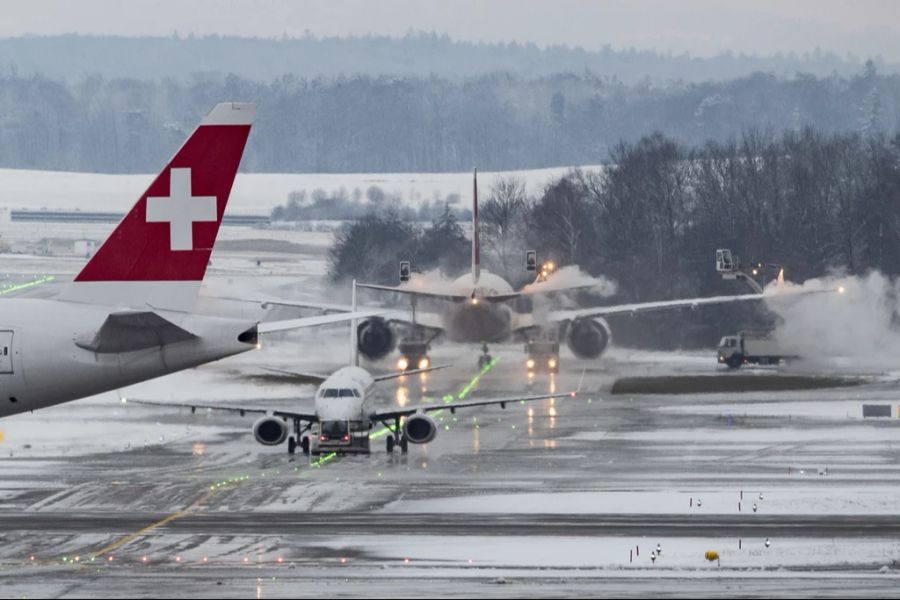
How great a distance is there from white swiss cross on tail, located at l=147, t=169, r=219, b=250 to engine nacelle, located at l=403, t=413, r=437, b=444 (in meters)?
21.0

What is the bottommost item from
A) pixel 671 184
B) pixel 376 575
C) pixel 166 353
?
pixel 376 575

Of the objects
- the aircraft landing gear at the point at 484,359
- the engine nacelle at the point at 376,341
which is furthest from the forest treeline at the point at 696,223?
the engine nacelle at the point at 376,341

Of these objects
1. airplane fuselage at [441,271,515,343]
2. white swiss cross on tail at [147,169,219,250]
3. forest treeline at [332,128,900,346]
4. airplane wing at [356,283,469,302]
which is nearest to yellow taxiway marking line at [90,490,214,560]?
white swiss cross on tail at [147,169,219,250]

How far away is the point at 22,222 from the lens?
153 m

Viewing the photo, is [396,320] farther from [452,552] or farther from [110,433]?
[452,552]

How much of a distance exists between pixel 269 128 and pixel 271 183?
96.5ft

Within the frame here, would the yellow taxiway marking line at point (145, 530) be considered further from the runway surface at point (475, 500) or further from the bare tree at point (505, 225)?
the bare tree at point (505, 225)

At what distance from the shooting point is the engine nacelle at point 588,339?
8425 centimetres

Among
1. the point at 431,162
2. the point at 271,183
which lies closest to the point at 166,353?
the point at 271,183

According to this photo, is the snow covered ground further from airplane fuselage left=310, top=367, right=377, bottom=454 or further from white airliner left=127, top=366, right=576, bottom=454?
airplane fuselage left=310, top=367, right=377, bottom=454

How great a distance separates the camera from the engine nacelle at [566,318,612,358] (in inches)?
3317

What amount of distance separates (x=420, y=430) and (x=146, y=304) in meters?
20.9

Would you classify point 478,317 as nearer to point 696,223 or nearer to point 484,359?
point 484,359

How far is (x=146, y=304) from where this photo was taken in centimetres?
3244
